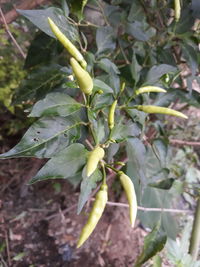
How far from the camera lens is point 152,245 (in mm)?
868

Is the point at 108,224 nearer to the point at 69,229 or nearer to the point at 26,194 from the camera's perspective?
the point at 69,229

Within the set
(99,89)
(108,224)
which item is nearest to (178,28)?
(99,89)

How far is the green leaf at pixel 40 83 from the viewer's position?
73cm

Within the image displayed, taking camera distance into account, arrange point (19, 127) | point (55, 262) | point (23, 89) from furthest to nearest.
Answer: point (19, 127), point (55, 262), point (23, 89)

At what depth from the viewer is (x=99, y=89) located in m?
0.55

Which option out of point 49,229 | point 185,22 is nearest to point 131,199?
point 185,22

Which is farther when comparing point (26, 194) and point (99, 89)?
point (26, 194)

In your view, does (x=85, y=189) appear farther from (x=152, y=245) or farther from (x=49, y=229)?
(x=49, y=229)

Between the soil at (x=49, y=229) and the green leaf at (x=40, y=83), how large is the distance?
0.74 meters

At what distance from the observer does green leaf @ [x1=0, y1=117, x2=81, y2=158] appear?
0.48 meters

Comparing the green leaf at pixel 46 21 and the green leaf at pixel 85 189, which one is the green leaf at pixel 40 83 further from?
the green leaf at pixel 85 189

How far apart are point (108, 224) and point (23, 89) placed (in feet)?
3.62

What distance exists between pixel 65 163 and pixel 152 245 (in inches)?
20.8

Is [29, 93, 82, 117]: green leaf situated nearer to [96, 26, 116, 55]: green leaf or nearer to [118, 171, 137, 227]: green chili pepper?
[118, 171, 137, 227]: green chili pepper
